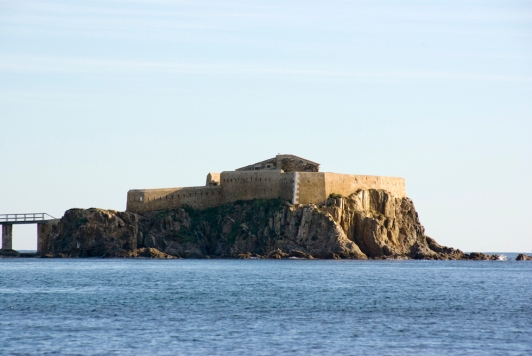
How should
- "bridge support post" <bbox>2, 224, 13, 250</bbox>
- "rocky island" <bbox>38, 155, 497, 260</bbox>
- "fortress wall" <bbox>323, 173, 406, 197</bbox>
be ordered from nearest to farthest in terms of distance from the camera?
1. "rocky island" <bbox>38, 155, 497, 260</bbox>
2. "fortress wall" <bbox>323, 173, 406, 197</bbox>
3. "bridge support post" <bbox>2, 224, 13, 250</bbox>

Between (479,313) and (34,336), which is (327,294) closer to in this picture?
(479,313)

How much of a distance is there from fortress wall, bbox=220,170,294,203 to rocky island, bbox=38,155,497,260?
109 millimetres

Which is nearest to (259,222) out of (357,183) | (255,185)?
(255,185)

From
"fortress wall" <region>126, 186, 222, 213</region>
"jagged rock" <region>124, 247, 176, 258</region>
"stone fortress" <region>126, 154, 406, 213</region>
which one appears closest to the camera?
"jagged rock" <region>124, 247, 176, 258</region>

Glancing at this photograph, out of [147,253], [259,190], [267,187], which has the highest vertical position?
[267,187]

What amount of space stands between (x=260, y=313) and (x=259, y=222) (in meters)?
57.1

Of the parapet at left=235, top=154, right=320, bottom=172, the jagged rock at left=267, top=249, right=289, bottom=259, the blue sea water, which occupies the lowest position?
the blue sea water

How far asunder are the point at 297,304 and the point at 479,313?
29.9ft

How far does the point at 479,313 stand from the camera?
47000 millimetres

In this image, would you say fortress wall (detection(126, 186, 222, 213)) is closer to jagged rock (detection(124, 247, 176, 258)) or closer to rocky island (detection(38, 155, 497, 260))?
rocky island (detection(38, 155, 497, 260))

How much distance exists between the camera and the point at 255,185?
107m

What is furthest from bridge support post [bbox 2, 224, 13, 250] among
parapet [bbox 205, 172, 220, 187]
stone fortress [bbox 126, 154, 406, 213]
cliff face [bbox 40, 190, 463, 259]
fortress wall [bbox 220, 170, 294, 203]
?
fortress wall [bbox 220, 170, 294, 203]

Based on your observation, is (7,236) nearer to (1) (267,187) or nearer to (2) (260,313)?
(1) (267,187)

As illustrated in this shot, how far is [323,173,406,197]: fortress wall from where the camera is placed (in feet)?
346
